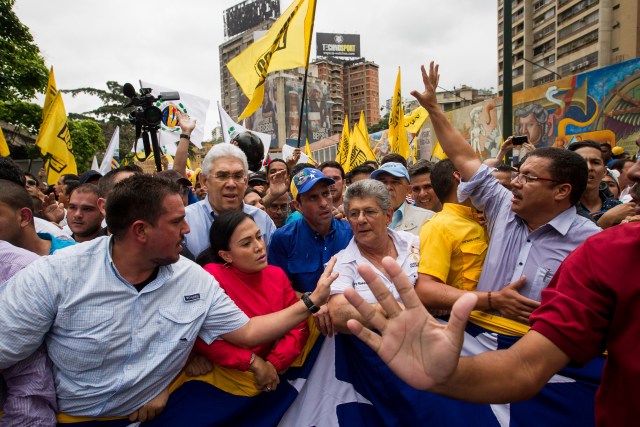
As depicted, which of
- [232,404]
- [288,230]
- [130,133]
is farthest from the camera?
[130,133]

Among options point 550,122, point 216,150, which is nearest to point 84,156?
point 550,122

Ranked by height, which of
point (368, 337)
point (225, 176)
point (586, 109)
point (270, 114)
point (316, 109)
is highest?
point (316, 109)

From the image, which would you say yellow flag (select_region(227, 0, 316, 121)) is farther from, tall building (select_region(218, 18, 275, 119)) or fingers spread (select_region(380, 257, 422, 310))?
tall building (select_region(218, 18, 275, 119))

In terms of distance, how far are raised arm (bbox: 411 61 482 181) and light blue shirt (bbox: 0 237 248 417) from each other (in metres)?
1.82

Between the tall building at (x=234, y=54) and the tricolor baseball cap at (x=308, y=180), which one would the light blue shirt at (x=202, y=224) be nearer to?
the tricolor baseball cap at (x=308, y=180)

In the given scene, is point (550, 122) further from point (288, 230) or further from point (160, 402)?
point (160, 402)

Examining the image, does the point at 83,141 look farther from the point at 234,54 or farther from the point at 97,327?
the point at 234,54

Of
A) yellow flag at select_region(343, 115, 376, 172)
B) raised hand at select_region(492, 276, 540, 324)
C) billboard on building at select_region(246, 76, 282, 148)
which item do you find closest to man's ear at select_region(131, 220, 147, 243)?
raised hand at select_region(492, 276, 540, 324)

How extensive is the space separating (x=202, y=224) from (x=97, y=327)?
1545mm

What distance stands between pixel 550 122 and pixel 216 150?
60.1ft

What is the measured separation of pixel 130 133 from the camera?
45.4m

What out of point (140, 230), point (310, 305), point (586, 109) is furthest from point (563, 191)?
point (586, 109)

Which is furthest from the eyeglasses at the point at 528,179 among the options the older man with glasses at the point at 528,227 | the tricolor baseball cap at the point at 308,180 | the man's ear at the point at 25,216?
the man's ear at the point at 25,216

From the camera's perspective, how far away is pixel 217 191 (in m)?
3.38
